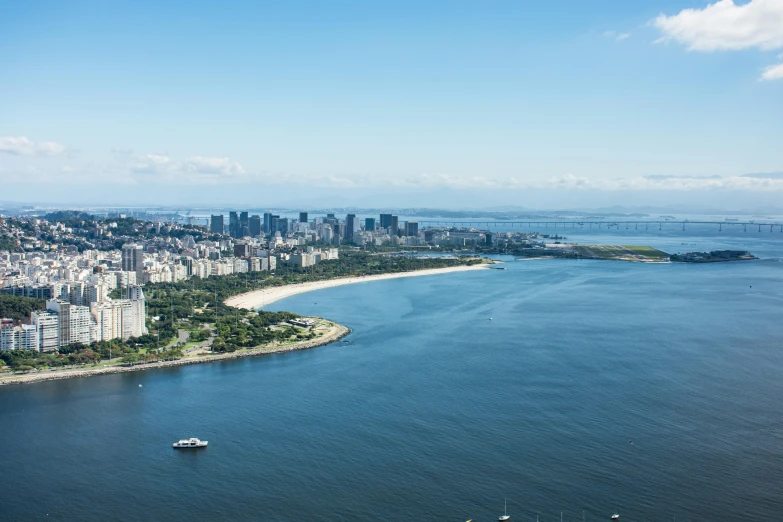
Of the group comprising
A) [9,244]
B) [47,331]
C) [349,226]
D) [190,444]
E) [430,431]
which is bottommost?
[190,444]

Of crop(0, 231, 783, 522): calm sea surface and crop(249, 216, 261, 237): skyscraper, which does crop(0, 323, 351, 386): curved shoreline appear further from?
crop(249, 216, 261, 237): skyscraper

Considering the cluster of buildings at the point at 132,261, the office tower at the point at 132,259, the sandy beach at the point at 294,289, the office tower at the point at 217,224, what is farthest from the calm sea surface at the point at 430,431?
the office tower at the point at 217,224

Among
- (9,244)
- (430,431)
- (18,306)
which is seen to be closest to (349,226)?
(9,244)

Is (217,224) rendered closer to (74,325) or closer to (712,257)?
(712,257)

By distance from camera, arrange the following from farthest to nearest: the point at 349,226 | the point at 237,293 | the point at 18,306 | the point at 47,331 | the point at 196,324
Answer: the point at 349,226 → the point at 237,293 → the point at 196,324 → the point at 18,306 → the point at 47,331

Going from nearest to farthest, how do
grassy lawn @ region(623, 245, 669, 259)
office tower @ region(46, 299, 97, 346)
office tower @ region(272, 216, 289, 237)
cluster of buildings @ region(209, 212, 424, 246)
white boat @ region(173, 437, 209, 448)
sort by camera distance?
white boat @ region(173, 437, 209, 448) < office tower @ region(46, 299, 97, 346) < grassy lawn @ region(623, 245, 669, 259) < cluster of buildings @ region(209, 212, 424, 246) < office tower @ region(272, 216, 289, 237)

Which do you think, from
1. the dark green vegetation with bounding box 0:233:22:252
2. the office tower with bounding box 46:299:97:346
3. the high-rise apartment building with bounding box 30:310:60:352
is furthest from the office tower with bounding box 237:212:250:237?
the high-rise apartment building with bounding box 30:310:60:352

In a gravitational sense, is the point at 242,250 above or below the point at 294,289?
above
